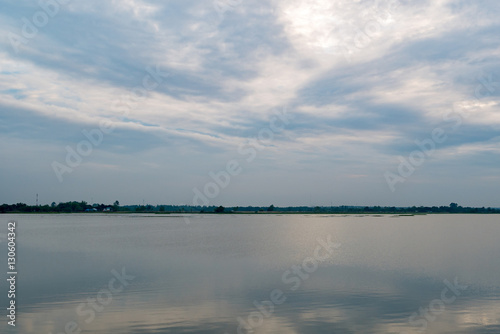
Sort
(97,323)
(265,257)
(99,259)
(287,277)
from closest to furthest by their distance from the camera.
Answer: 1. (97,323)
2. (287,277)
3. (99,259)
4. (265,257)

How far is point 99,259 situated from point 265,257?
723 inches

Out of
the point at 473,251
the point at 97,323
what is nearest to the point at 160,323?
→ the point at 97,323

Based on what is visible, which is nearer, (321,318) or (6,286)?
(321,318)

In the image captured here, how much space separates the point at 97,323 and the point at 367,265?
84.8ft

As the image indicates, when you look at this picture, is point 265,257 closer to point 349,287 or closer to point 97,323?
point 349,287

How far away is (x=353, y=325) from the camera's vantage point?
17641 mm

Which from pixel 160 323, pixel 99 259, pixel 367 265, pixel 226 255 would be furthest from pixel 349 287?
pixel 99 259

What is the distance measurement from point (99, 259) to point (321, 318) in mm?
28784

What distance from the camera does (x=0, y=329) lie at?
1677cm

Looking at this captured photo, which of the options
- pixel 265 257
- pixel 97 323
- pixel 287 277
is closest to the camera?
pixel 97 323

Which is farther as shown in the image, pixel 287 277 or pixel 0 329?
pixel 287 277

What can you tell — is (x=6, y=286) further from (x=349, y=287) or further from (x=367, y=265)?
(x=367, y=265)

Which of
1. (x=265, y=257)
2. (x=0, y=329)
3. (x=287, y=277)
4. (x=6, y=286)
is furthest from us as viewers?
(x=265, y=257)

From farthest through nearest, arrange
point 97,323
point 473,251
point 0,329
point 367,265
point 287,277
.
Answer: point 473,251, point 367,265, point 287,277, point 97,323, point 0,329
